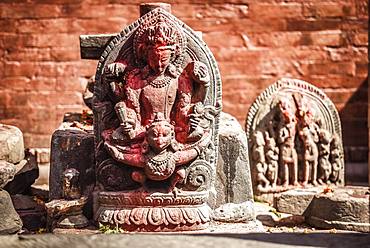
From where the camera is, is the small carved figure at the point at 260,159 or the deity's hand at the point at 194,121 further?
the small carved figure at the point at 260,159

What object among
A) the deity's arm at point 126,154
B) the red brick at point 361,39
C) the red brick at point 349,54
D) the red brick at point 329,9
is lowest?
the deity's arm at point 126,154

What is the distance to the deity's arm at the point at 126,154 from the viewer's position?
5.97 m

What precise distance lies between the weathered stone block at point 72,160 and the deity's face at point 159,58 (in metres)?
0.83

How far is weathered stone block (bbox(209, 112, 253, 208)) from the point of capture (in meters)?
6.40

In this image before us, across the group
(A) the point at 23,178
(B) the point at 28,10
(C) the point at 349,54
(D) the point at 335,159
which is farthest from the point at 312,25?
(A) the point at 23,178

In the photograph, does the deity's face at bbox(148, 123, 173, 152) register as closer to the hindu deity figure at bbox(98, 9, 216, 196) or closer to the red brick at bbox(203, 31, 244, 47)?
the hindu deity figure at bbox(98, 9, 216, 196)

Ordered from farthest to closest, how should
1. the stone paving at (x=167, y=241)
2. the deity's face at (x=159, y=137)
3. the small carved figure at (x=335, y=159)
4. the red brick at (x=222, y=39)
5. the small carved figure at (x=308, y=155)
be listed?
the red brick at (x=222, y=39)
the small carved figure at (x=335, y=159)
the small carved figure at (x=308, y=155)
the deity's face at (x=159, y=137)
the stone paving at (x=167, y=241)

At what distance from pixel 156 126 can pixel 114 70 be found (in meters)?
0.58

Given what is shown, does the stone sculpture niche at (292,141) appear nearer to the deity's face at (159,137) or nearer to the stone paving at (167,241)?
the deity's face at (159,137)

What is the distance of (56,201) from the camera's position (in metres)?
6.13

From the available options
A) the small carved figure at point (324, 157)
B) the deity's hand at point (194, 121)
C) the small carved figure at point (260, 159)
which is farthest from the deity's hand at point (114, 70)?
the small carved figure at point (324, 157)

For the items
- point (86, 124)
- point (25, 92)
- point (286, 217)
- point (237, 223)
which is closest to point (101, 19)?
point (25, 92)

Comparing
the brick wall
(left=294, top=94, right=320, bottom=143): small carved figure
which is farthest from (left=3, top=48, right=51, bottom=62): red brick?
(left=294, top=94, right=320, bottom=143): small carved figure

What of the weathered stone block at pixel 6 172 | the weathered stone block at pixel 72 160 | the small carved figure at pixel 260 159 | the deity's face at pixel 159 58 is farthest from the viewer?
the small carved figure at pixel 260 159
